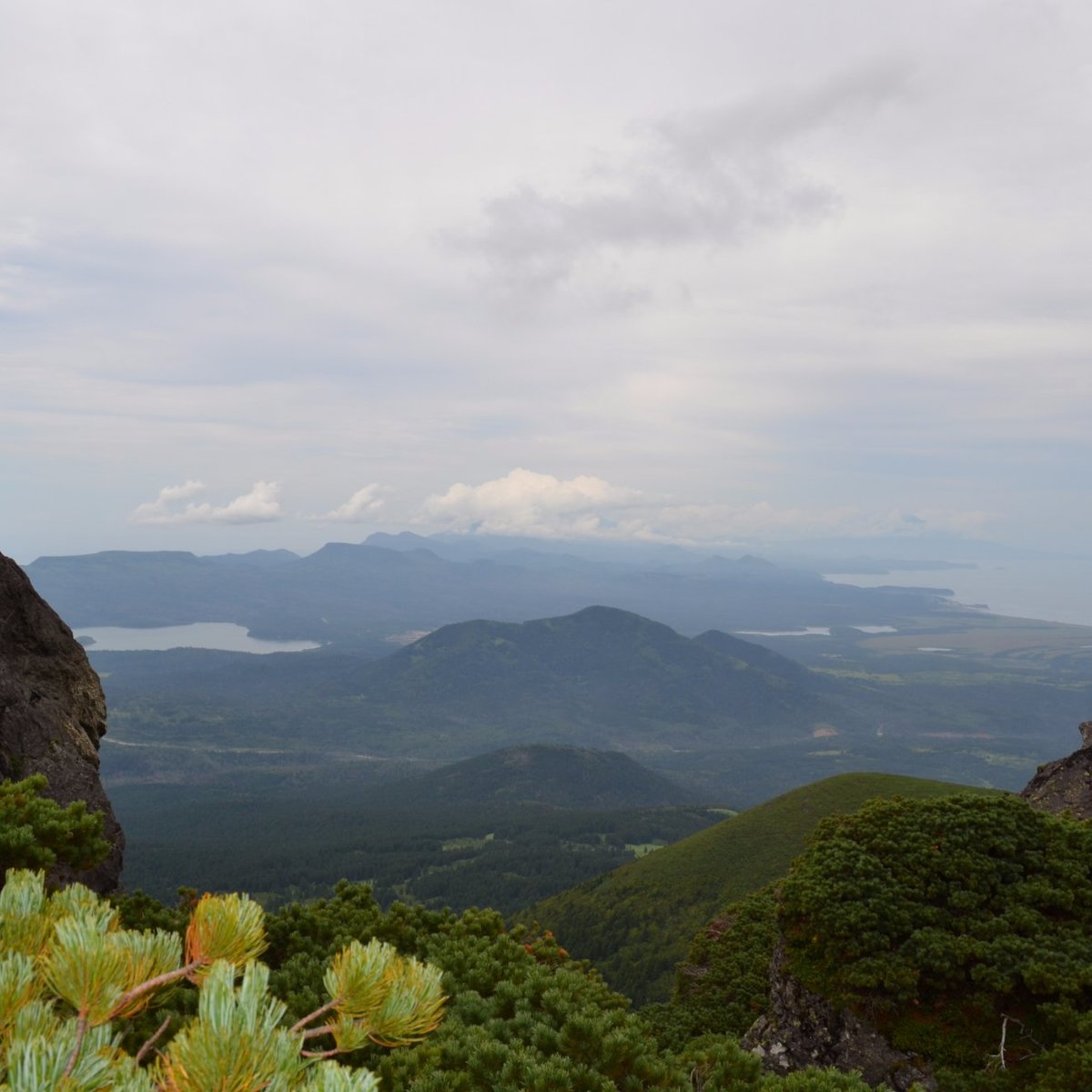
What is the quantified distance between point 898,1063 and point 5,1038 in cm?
2192

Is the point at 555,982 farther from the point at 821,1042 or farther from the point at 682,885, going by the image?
the point at 682,885

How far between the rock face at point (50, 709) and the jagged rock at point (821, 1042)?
21.0 m

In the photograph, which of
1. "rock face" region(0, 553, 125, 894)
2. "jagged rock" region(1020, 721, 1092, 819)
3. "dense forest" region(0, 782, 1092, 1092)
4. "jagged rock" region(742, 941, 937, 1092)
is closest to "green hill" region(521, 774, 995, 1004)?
"jagged rock" region(1020, 721, 1092, 819)

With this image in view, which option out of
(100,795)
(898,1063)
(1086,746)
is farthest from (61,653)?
(1086,746)

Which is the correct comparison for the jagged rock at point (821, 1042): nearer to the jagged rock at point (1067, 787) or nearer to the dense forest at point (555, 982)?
the dense forest at point (555, 982)

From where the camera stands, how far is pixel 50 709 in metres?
28.7

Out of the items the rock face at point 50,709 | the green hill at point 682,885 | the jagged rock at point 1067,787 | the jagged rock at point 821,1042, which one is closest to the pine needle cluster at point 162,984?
the rock face at point 50,709

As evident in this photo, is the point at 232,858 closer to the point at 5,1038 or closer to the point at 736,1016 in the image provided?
the point at 736,1016

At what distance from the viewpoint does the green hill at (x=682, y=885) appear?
84.4 meters

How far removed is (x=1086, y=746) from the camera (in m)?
41.4

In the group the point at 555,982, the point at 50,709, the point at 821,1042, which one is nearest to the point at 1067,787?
the point at 821,1042

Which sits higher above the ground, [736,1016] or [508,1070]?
[508,1070]

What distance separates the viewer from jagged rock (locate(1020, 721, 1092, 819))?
35.5 meters

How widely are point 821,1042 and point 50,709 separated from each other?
2959 centimetres
